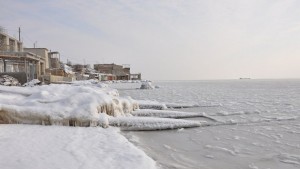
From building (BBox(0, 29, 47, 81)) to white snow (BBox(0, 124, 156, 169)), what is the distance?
2566 cm

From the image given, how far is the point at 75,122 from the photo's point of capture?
1040cm

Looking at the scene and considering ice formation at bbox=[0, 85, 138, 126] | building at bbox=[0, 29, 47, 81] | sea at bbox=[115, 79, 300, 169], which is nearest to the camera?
sea at bbox=[115, 79, 300, 169]

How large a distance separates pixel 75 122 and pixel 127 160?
448 cm

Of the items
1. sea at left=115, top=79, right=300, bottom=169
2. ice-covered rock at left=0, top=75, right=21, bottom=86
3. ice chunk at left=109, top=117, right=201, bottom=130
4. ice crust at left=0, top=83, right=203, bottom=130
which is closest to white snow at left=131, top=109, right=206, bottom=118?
ice crust at left=0, top=83, right=203, bottom=130

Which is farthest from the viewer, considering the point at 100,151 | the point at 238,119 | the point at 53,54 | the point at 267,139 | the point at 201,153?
the point at 53,54

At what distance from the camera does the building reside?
33031mm

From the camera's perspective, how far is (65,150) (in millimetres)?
6926

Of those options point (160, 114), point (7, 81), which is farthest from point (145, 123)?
point (7, 81)

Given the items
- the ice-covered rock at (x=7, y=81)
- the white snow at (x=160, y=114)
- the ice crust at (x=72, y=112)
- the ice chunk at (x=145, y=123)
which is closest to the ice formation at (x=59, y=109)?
the ice crust at (x=72, y=112)

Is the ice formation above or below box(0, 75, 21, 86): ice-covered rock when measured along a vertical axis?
below

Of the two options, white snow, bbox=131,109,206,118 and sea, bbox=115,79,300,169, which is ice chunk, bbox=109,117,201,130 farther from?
white snow, bbox=131,109,206,118

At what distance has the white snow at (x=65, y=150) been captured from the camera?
592 cm

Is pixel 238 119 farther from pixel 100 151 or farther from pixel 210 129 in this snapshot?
pixel 100 151

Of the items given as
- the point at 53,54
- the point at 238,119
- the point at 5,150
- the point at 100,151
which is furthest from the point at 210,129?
the point at 53,54
